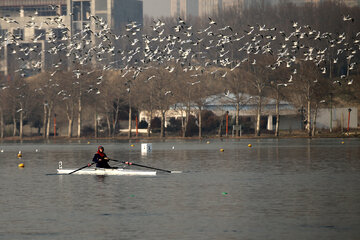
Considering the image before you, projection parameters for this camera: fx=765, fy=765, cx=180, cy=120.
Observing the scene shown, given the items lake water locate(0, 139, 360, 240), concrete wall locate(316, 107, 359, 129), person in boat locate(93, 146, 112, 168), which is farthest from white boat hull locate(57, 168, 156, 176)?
concrete wall locate(316, 107, 359, 129)

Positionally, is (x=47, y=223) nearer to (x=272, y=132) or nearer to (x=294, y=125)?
(x=272, y=132)

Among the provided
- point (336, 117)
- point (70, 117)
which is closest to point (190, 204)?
point (336, 117)

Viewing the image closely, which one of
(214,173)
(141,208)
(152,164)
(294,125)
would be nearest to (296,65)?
(294,125)

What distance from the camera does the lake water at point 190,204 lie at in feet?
88.7

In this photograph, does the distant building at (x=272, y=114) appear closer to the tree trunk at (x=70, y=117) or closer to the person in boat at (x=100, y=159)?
the tree trunk at (x=70, y=117)

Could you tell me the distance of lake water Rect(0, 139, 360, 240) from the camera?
2703 cm

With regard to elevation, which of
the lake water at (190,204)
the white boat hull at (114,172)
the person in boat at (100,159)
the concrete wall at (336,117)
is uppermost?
the concrete wall at (336,117)

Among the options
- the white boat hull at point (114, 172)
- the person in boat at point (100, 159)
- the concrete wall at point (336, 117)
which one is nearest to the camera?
the white boat hull at point (114, 172)

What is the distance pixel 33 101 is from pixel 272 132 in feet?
160

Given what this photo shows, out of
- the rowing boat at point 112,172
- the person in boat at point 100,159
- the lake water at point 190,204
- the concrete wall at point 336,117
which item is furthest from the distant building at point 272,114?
the person in boat at point 100,159

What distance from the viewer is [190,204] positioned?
34.4 meters

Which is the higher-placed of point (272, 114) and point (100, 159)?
point (272, 114)

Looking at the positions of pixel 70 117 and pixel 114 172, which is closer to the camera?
pixel 114 172

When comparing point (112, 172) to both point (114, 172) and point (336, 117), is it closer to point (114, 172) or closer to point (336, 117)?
point (114, 172)
